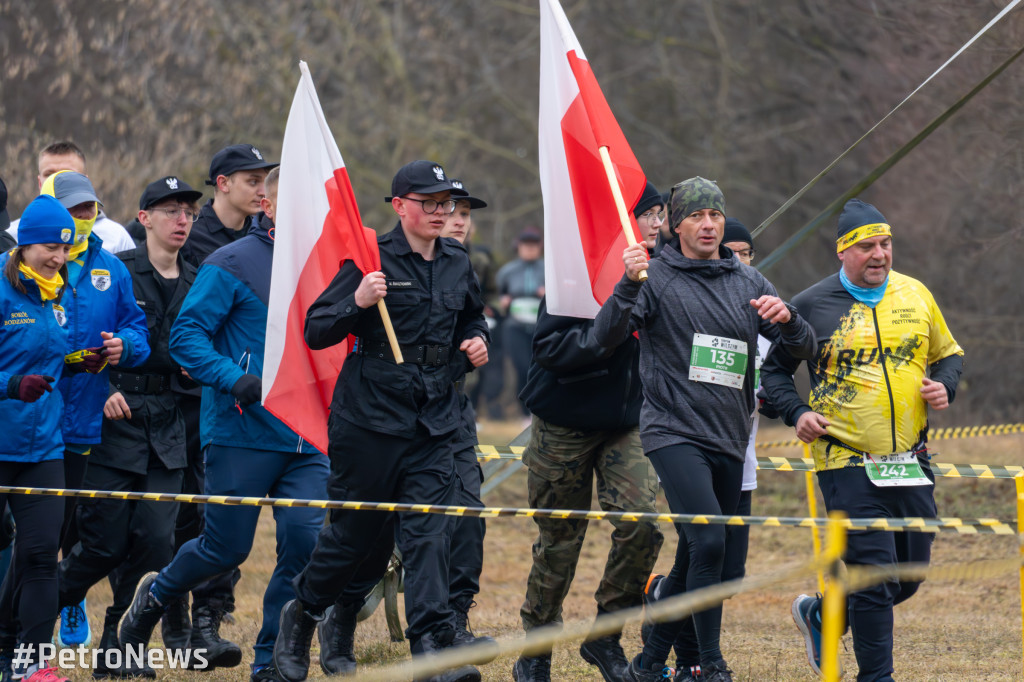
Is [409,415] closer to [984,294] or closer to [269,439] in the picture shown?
[269,439]

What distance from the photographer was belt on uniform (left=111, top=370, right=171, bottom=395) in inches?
294

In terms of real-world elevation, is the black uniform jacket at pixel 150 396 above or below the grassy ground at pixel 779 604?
above

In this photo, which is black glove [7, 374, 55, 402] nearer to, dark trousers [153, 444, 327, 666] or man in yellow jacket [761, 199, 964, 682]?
dark trousers [153, 444, 327, 666]

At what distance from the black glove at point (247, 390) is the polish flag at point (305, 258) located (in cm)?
4

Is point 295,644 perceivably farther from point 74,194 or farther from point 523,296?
point 523,296

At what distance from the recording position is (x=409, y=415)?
638cm

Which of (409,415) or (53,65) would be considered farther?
(53,65)

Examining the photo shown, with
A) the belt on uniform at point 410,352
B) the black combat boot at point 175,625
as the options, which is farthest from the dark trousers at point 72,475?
the belt on uniform at point 410,352

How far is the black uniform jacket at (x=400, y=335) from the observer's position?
6.37 metres

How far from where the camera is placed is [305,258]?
6.98 m

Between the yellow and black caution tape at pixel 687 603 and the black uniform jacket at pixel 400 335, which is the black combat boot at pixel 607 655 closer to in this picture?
the yellow and black caution tape at pixel 687 603

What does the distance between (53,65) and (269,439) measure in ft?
36.4

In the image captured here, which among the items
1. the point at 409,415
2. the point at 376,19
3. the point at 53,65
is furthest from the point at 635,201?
the point at 376,19

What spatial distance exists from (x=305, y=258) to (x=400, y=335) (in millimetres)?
810
